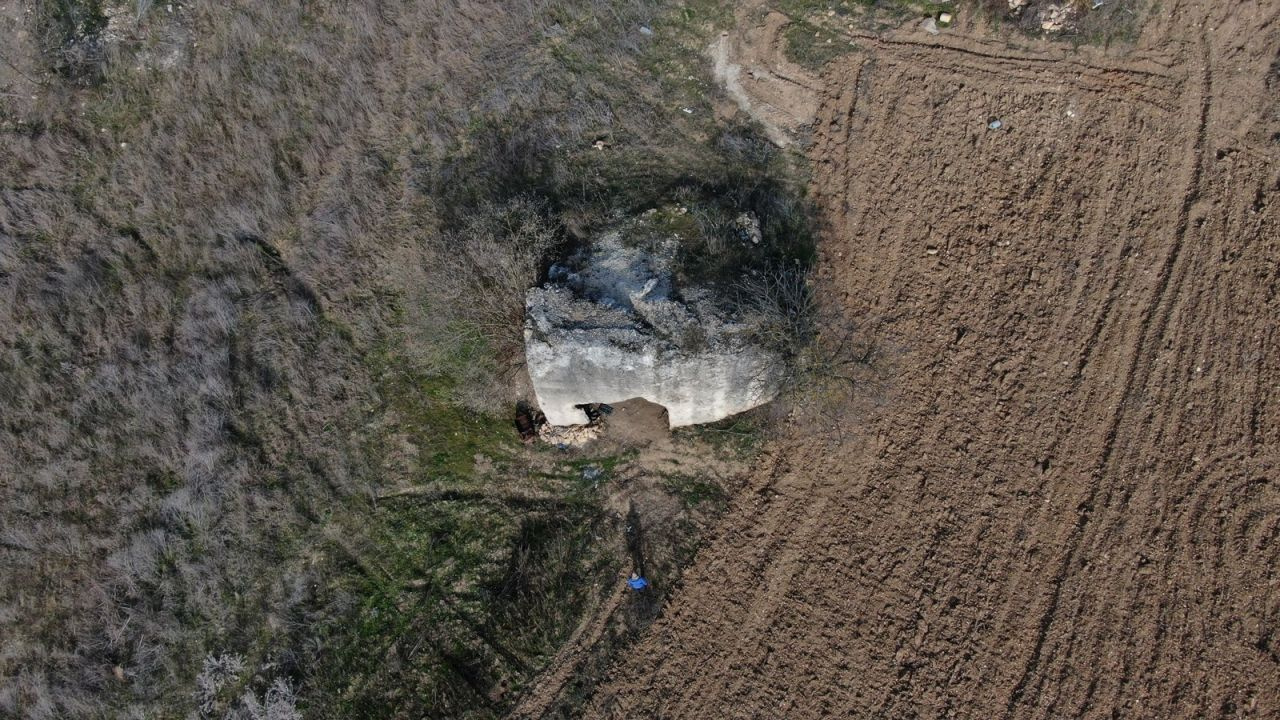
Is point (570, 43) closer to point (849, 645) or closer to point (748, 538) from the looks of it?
point (748, 538)

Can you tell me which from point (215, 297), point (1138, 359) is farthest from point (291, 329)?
point (1138, 359)

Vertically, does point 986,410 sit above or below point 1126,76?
below

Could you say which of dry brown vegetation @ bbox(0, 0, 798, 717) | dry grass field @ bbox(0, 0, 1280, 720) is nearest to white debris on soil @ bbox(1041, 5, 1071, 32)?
dry grass field @ bbox(0, 0, 1280, 720)

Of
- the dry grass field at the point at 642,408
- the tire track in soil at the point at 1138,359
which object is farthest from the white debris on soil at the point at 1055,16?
the tire track in soil at the point at 1138,359

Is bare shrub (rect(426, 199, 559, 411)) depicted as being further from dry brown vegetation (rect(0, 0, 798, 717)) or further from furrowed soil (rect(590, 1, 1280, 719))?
furrowed soil (rect(590, 1, 1280, 719))

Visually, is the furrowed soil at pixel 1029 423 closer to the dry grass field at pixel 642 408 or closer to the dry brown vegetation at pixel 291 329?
the dry grass field at pixel 642 408

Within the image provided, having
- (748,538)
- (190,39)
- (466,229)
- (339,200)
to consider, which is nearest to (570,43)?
(466,229)
